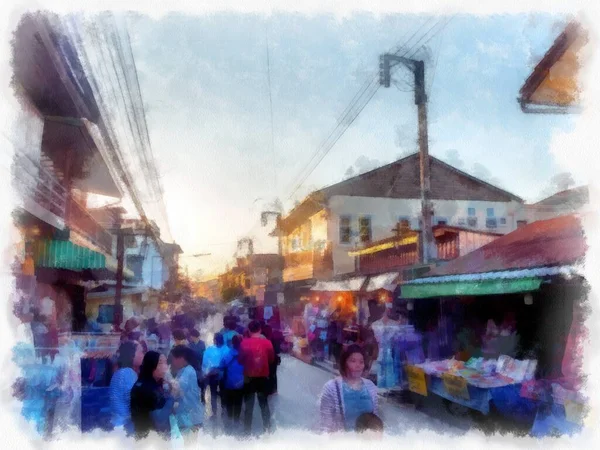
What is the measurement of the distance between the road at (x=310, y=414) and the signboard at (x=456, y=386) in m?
0.31

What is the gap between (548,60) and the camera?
659 cm

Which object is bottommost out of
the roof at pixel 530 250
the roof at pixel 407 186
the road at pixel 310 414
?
the road at pixel 310 414

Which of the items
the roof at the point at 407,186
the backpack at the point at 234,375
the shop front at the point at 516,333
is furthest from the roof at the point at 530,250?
Answer: the backpack at the point at 234,375

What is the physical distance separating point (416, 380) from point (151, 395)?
5.45m

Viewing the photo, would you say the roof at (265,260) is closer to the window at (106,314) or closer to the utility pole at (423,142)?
the utility pole at (423,142)

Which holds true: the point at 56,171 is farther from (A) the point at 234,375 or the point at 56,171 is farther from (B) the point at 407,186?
(B) the point at 407,186

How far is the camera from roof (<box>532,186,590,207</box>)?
21.1ft

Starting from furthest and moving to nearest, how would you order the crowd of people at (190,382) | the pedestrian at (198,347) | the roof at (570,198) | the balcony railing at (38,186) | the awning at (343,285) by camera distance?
the awning at (343,285) < the pedestrian at (198,347) < the roof at (570,198) < the balcony railing at (38,186) < the crowd of people at (190,382)

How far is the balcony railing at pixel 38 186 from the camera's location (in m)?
5.83

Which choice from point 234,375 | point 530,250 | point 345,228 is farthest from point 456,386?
point 345,228

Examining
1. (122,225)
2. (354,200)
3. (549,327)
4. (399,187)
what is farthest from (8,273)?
(354,200)

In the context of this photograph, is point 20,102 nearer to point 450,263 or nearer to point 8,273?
point 8,273

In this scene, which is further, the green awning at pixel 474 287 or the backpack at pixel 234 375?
the green awning at pixel 474 287

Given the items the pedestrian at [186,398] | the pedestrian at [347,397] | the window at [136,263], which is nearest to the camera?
the pedestrian at [347,397]
